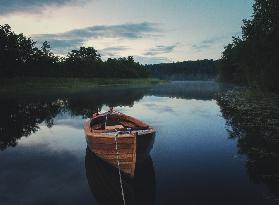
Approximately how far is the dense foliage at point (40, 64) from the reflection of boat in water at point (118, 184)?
7741 centimetres

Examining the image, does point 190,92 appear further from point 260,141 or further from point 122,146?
point 122,146

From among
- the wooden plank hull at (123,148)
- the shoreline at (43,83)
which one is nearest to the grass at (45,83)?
the shoreline at (43,83)

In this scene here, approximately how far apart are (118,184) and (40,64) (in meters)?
110

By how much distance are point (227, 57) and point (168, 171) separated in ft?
399

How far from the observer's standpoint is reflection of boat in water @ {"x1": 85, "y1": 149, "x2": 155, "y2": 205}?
13.0 m

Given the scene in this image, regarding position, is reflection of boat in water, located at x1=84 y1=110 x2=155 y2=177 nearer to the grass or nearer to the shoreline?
the shoreline

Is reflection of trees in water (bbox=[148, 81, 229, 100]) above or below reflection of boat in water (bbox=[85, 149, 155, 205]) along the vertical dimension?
above

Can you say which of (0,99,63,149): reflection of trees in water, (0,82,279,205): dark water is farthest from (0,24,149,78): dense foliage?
(0,82,279,205): dark water

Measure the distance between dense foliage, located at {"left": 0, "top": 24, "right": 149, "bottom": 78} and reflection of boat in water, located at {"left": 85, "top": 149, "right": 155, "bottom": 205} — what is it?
254 feet

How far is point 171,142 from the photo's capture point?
23359mm

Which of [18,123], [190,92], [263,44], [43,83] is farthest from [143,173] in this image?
[43,83]

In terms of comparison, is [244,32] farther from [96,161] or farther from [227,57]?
[227,57]

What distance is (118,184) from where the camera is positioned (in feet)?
48.1

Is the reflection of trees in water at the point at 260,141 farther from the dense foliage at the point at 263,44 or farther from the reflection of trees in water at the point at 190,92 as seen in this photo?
the reflection of trees in water at the point at 190,92
